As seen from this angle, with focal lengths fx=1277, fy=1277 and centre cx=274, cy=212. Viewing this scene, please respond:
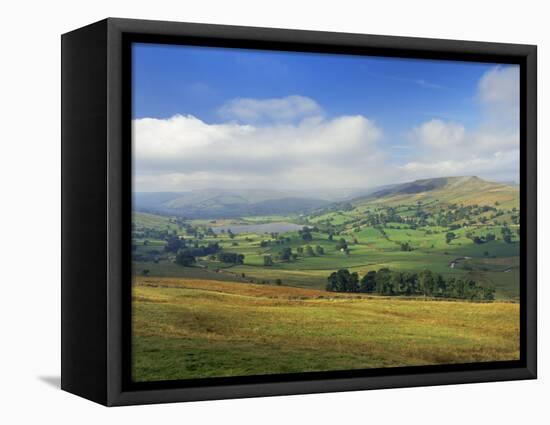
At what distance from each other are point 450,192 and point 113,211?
381cm

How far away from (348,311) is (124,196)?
2.65 meters

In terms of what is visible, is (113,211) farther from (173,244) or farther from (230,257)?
(230,257)

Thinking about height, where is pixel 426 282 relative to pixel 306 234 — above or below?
below

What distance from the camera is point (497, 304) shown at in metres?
13.8

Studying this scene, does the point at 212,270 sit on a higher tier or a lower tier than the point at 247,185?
lower

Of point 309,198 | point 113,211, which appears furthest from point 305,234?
point 113,211

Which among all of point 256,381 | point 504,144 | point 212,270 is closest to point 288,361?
point 256,381

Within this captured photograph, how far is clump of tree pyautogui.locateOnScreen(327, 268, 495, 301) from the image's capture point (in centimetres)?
1312

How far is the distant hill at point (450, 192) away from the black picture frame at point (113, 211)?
4.39 feet

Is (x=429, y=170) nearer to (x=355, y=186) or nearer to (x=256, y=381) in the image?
(x=355, y=186)

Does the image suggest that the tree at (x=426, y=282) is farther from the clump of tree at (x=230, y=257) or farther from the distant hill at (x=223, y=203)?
the clump of tree at (x=230, y=257)

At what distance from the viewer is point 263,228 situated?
42.2 feet

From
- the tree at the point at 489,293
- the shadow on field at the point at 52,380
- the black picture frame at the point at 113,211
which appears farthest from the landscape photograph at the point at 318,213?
the shadow on field at the point at 52,380

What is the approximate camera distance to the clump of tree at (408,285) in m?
13.1
